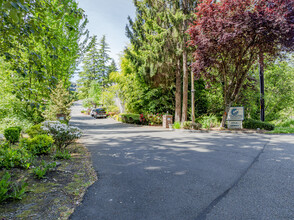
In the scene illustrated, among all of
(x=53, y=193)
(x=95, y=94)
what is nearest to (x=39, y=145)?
(x=53, y=193)

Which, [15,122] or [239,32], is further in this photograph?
[15,122]

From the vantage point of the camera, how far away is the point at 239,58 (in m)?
A: 12.0

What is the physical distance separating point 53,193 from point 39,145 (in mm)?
2681

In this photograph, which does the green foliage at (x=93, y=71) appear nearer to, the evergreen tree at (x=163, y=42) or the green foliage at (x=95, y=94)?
the green foliage at (x=95, y=94)

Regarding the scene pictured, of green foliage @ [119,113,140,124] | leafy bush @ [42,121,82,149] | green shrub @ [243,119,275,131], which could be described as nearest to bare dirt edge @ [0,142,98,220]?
leafy bush @ [42,121,82,149]

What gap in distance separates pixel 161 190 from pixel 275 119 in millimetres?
17122

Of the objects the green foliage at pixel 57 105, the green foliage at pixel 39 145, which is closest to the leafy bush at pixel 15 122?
the green foliage at pixel 57 105

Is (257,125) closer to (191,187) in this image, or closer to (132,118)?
(132,118)

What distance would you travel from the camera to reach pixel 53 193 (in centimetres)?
322

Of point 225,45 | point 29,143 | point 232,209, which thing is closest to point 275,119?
point 225,45

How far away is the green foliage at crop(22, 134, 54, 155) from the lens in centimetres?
534

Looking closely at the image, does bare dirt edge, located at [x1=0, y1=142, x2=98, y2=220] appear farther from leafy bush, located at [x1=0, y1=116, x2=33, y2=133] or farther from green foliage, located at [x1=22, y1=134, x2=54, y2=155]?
leafy bush, located at [x1=0, y1=116, x2=33, y2=133]

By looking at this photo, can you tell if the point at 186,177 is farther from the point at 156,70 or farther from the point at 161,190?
the point at 156,70

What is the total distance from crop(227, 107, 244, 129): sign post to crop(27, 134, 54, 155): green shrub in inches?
448
